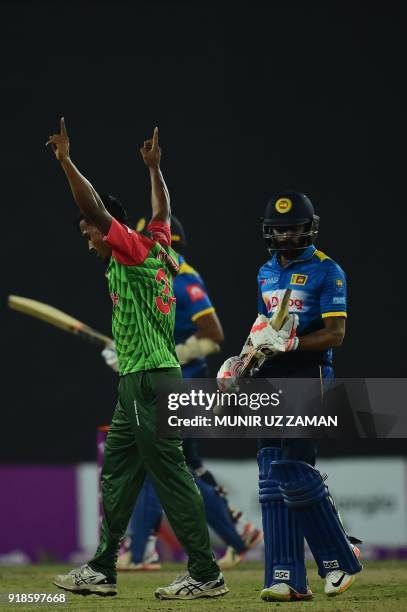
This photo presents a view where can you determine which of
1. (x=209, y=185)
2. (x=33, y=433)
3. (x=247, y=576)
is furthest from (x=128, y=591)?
(x=209, y=185)

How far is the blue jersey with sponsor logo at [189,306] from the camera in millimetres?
6000

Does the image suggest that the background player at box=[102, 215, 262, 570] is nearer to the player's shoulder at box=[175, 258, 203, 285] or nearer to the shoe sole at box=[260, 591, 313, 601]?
the player's shoulder at box=[175, 258, 203, 285]

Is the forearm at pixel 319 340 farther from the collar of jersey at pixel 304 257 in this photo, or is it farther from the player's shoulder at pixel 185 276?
the player's shoulder at pixel 185 276

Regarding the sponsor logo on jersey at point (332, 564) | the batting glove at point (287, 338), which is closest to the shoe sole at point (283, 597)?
the sponsor logo on jersey at point (332, 564)

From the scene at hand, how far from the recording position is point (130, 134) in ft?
29.7

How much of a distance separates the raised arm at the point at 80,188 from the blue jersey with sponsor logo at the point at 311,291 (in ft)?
2.09

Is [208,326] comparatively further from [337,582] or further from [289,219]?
[337,582]

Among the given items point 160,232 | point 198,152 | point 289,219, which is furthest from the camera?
point 198,152

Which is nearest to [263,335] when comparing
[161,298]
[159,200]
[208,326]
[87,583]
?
[161,298]

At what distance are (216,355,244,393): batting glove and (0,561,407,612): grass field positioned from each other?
71cm

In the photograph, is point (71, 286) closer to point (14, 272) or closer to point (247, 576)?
point (14, 272)

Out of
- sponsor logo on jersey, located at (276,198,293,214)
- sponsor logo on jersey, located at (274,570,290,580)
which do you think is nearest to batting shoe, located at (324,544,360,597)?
sponsor logo on jersey, located at (274,570,290,580)

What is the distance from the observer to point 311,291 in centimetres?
443

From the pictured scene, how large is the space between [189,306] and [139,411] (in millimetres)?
1613
